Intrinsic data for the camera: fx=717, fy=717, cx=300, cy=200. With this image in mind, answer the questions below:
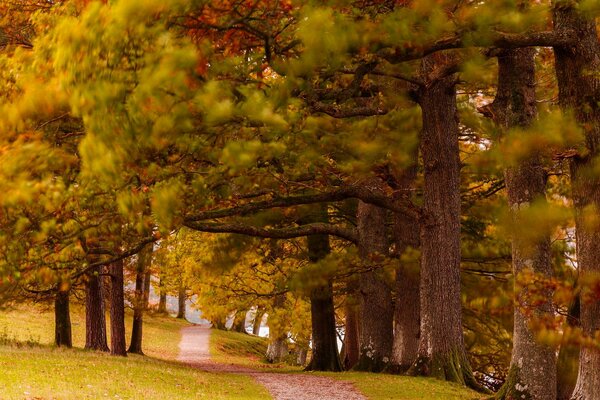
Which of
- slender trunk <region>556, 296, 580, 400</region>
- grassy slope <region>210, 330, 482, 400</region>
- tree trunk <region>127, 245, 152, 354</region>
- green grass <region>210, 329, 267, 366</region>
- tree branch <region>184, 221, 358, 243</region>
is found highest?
tree branch <region>184, 221, 358, 243</region>

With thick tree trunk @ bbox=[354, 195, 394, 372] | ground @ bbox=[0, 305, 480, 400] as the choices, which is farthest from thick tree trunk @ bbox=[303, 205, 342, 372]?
thick tree trunk @ bbox=[354, 195, 394, 372]

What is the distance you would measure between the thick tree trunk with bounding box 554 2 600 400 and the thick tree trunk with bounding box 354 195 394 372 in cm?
814

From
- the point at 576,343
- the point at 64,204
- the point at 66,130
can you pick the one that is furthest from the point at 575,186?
the point at 66,130

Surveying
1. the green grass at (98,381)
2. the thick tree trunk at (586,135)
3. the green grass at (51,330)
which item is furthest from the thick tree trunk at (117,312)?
the thick tree trunk at (586,135)

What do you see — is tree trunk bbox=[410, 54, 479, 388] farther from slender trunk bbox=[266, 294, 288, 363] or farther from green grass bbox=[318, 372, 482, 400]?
slender trunk bbox=[266, 294, 288, 363]

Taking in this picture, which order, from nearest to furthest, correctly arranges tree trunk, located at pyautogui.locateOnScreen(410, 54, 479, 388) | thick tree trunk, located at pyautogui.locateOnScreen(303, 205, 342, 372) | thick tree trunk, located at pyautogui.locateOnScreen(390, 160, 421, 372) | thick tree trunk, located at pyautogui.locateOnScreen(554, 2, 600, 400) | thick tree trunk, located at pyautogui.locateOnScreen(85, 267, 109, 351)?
thick tree trunk, located at pyautogui.locateOnScreen(554, 2, 600, 400)
tree trunk, located at pyautogui.locateOnScreen(410, 54, 479, 388)
thick tree trunk, located at pyautogui.locateOnScreen(390, 160, 421, 372)
thick tree trunk, located at pyautogui.locateOnScreen(303, 205, 342, 372)
thick tree trunk, located at pyautogui.locateOnScreen(85, 267, 109, 351)

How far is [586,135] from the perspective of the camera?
337 inches

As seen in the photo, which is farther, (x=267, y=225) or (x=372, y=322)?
(x=372, y=322)

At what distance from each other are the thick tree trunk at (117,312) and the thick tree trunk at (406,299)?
804cm

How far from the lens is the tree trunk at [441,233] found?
13625mm

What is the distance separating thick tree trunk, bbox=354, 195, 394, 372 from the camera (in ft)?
55.7

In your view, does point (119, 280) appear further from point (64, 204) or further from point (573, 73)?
point (573, 73)

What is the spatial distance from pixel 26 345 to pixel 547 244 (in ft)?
45.2

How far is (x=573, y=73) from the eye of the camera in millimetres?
8883
